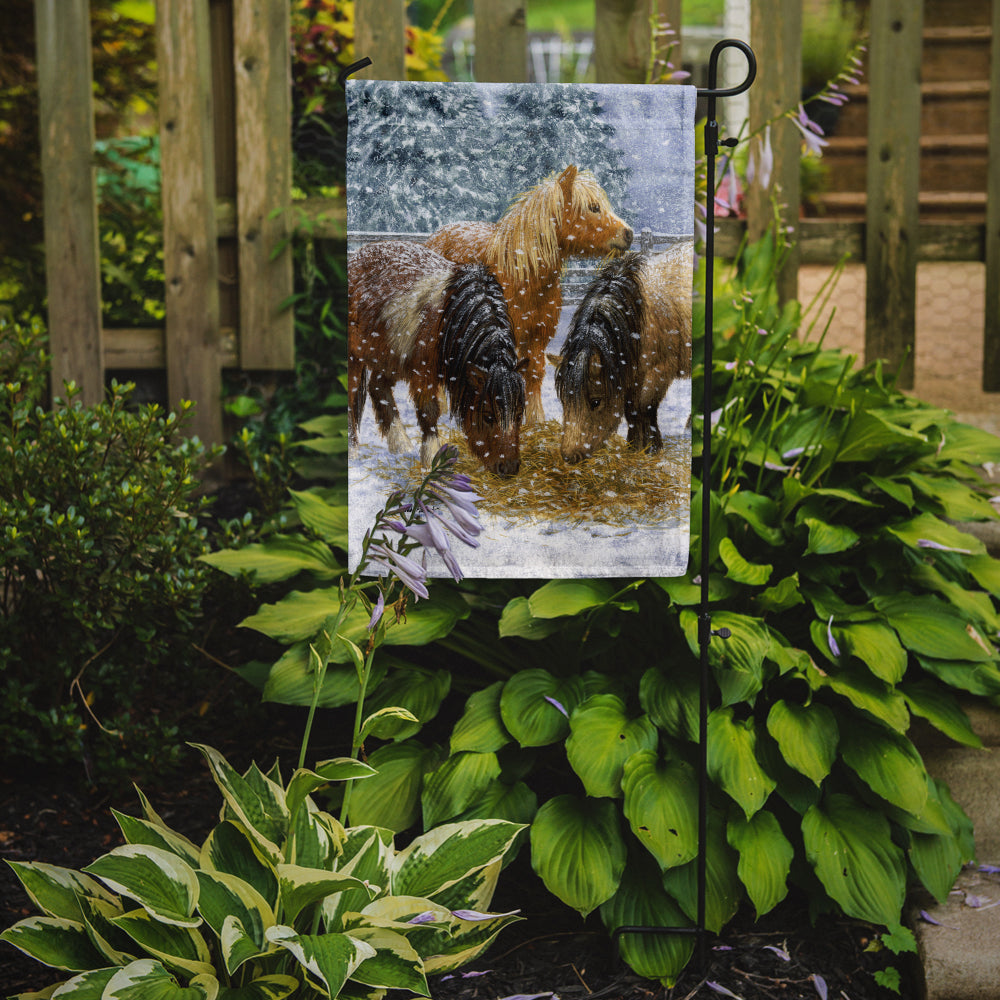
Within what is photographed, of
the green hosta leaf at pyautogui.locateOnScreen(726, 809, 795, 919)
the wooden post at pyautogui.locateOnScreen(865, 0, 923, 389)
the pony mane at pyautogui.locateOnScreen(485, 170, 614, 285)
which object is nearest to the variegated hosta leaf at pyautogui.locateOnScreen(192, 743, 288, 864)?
the green hosta leaf at pyautogui.locateOnScreen(726, 809, 795, 919)

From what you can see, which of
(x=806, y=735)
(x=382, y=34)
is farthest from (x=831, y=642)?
(x=382, y=34)

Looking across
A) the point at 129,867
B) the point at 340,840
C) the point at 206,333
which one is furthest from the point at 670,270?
the point at 206,333

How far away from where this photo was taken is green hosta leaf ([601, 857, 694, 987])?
1844 millimetres

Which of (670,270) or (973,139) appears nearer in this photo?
(670,270)

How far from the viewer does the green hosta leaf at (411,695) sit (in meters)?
2.05

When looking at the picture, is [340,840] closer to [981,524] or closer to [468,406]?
[468,406]

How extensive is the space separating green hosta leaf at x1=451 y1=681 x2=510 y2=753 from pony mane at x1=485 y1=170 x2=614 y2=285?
0.85 metres

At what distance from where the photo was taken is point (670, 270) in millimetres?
1812

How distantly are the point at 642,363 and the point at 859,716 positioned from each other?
86cm

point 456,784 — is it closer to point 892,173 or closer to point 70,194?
point 70,194

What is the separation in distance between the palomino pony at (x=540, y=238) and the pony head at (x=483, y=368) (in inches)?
1.1

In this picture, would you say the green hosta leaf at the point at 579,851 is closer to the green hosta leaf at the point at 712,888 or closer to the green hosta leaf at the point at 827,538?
the green hosta leaf at the point at 712,888

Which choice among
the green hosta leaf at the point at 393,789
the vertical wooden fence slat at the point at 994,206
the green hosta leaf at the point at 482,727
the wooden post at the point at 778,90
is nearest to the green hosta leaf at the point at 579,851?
the green hosta leaf at the point at 482,727

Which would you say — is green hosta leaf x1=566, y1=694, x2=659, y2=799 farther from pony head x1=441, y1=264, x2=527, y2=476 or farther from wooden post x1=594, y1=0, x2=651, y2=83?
wooden post x1=594, y1=0, x2=651, y2=83
